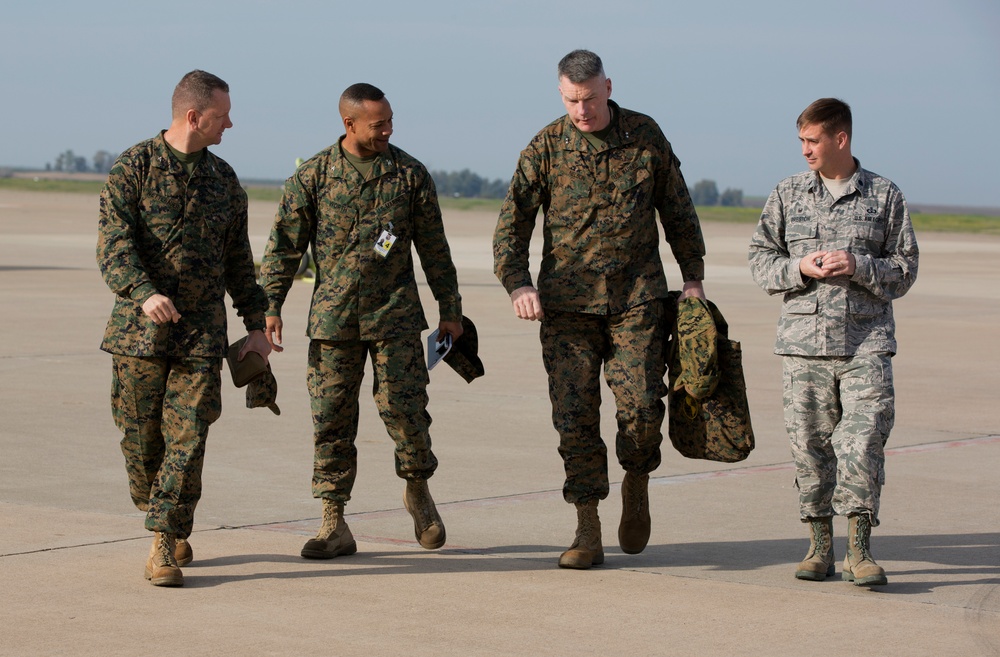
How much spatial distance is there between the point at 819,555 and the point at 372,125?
2519 mm

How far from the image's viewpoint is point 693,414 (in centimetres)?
636

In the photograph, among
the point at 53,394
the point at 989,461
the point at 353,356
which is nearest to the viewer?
the point at 353,356

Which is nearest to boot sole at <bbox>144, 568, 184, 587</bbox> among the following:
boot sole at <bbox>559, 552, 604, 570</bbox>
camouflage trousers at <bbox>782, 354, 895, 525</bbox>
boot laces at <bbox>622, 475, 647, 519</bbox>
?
boot sole at <bbox>559, 552, 604, 570</bbox>

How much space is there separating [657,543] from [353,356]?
1.60 m

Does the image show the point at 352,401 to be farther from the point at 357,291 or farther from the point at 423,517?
the point at 423,517

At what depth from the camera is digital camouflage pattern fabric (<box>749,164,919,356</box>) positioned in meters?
6.02

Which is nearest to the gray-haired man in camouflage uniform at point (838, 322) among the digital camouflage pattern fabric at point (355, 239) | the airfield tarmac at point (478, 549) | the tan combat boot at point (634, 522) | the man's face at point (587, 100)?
the airfield tarmac at point (478, 549)

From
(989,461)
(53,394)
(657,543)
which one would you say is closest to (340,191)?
(657,543)

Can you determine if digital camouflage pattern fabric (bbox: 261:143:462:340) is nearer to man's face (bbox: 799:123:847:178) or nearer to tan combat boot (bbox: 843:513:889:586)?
man's face (bbox: 799:123:847:178)

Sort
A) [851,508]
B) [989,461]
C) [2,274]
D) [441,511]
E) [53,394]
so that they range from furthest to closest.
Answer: [2,274] < [53,394] < [989,461] < [441,511] < [851,508]

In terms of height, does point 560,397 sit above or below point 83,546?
above

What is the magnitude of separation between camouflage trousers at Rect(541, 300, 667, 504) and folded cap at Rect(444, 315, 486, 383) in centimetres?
40

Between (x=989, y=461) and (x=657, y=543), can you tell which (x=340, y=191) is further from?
(x=989, y=461)

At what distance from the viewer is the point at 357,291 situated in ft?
20.6
